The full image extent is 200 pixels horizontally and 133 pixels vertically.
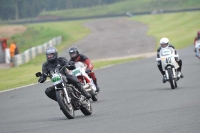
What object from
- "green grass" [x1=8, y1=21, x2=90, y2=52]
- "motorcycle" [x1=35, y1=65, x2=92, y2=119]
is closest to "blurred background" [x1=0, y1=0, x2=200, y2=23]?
"green grass" [x1=8, y1=21, x2=90, y2=52]

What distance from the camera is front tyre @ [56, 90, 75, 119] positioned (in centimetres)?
1220

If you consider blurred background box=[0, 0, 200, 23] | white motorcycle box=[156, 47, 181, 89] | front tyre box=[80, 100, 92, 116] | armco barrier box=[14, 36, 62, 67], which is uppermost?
blurred background box=[0, 0, 200, 23]

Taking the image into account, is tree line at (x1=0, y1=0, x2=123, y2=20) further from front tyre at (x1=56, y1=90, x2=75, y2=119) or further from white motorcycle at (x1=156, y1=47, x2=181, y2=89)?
front tyre at (x1=56, y1=90, x2=75, y2=119)

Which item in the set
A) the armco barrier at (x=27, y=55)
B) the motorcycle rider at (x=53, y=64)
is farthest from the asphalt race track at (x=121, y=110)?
the armco barrier at (x=27, y=55)

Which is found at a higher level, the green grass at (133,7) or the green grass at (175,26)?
the green grass at (133,7)

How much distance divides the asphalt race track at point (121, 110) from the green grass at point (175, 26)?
24.1 meters

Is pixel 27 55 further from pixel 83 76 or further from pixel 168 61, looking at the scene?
pixel 83 76

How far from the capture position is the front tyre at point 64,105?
40.0ft

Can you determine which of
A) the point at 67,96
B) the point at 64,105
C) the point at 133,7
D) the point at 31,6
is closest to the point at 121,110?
the point at 67,96

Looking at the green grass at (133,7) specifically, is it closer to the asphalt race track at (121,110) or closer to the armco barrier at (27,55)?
the armco barrier at (27,55)

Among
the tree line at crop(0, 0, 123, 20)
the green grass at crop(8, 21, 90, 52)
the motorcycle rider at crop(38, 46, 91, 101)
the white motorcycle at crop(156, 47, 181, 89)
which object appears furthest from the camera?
the tree line at crop(0, 0, 123, 20)

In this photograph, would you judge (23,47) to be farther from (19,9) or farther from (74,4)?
(74,4)

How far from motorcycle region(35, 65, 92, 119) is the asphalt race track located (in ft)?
0.63

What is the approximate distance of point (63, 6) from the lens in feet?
437
